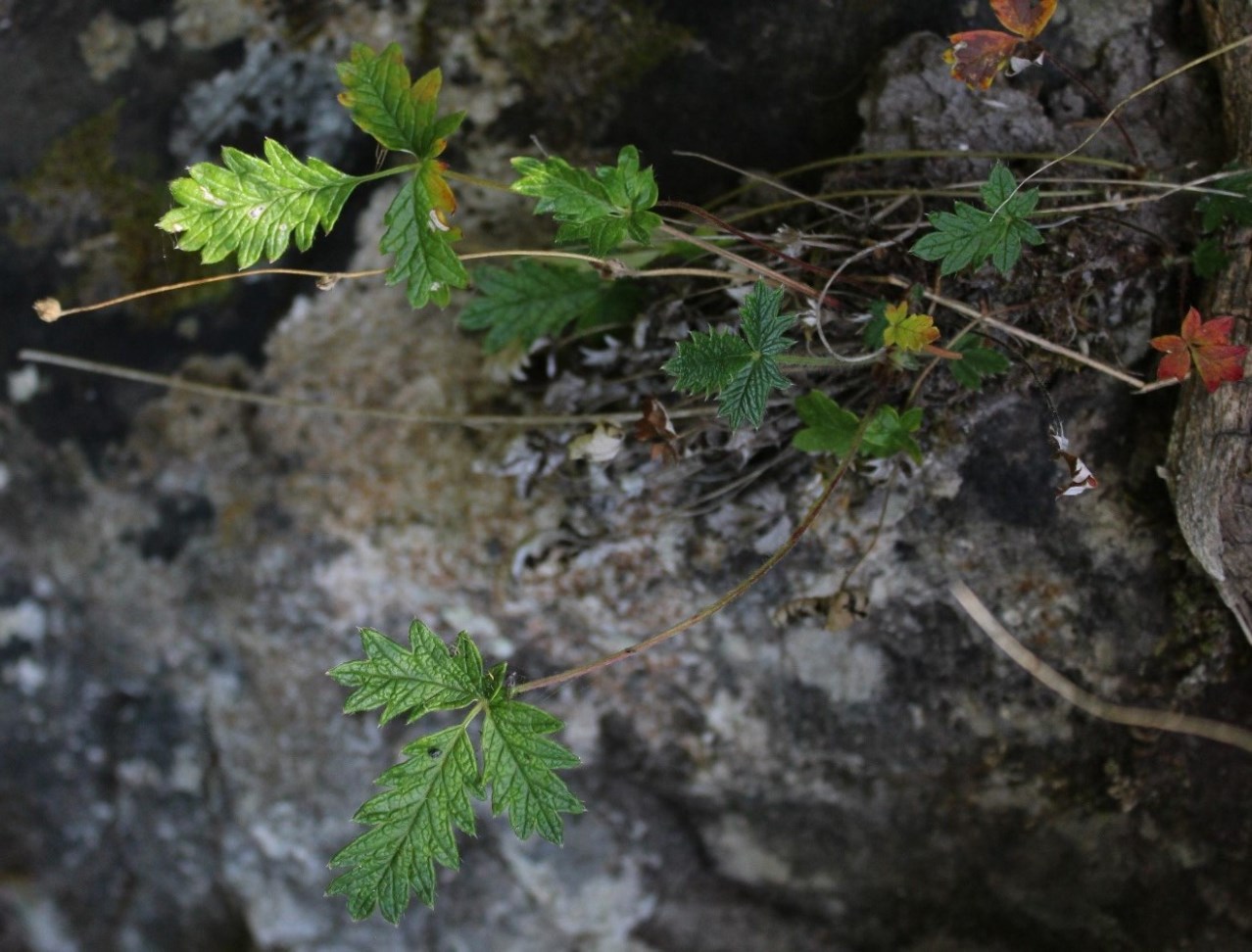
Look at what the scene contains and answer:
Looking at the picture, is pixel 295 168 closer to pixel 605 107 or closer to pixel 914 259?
pixel 605 107

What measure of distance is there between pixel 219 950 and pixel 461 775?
7.15 ft

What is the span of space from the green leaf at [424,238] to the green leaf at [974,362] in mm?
1017

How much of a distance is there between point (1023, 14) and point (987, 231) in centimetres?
45

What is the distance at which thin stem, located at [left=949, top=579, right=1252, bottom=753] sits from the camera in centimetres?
238

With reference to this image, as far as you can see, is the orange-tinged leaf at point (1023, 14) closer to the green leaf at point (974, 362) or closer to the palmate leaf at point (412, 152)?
the green leaf at point (974, 362)

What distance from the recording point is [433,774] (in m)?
1.81

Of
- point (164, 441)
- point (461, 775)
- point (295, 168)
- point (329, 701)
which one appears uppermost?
point (295, 168)

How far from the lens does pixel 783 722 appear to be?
2.64 m

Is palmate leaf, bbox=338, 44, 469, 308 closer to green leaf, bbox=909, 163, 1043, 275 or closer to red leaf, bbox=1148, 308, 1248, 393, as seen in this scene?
green leaf, bbox=909, 163, 1043, 275

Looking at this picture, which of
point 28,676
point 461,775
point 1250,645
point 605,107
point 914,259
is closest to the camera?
point 461,775

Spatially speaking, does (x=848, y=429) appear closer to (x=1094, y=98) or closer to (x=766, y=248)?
(x=766, y=248)

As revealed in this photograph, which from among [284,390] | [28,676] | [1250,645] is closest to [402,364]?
[284,390]

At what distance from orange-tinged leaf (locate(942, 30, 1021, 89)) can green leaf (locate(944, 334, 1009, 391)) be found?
0.52 m

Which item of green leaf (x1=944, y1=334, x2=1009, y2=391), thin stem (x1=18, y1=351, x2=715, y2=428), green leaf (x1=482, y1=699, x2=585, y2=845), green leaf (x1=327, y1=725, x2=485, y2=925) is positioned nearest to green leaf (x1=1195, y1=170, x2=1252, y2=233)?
green leaf (x1=944, y1=334, x2=1009, y2=391)
